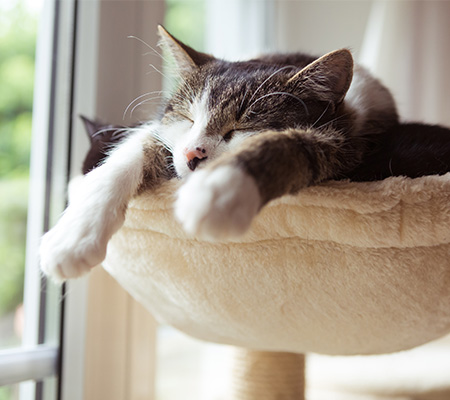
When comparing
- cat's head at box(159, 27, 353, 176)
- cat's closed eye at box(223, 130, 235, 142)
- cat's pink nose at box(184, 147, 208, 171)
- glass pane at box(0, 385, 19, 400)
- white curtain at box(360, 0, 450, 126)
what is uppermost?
white curtain at box(360, 0, 450, 126)

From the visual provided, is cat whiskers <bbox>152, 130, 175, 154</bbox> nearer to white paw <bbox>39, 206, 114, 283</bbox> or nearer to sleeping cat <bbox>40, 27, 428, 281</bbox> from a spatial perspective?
sleeping cat <bbox>40, 27, 428, 281</bbox>

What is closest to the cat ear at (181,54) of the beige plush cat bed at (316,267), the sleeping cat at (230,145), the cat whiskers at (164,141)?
the sleeping cat at (230,145)

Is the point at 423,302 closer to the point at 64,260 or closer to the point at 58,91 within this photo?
the point at 64,260

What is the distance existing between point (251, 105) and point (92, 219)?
1.09ft

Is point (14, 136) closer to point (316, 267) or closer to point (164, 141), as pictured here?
point (164, 141)

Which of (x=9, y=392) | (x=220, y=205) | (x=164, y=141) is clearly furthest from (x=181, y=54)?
(x=9, y=392)

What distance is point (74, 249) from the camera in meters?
0.60

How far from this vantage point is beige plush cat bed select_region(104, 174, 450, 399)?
0.64 meters

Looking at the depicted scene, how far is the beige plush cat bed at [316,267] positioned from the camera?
2.11ft

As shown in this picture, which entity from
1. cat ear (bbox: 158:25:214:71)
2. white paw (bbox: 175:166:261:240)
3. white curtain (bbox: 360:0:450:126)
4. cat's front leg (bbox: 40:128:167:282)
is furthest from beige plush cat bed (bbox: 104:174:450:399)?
white curtain (bbox: 360:0:450:126)

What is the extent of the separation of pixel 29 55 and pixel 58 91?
0.33 feet

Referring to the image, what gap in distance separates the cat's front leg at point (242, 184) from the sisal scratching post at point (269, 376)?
0.52m

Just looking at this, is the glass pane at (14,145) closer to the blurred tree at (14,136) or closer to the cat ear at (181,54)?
the blurred tree at (14,136)

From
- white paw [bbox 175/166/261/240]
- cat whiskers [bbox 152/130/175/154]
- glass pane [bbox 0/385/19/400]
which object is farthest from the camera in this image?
glass pane [bbox 0/385/19/400]
